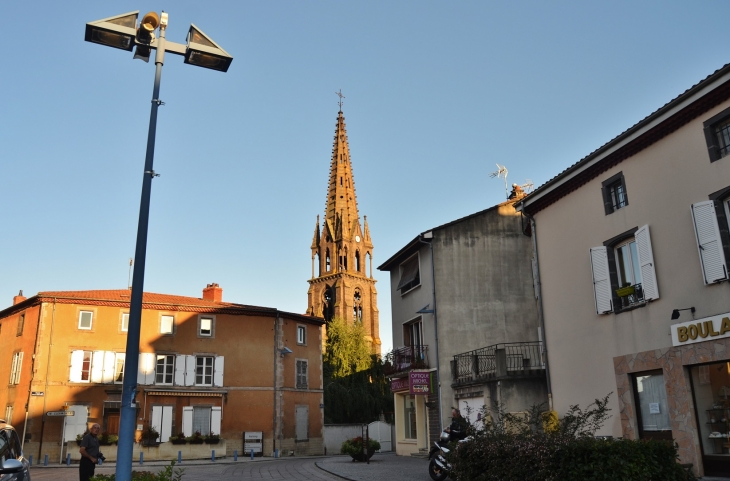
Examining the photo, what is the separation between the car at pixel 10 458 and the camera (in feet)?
21.5

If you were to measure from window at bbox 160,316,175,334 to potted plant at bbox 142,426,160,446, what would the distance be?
499 centimetres

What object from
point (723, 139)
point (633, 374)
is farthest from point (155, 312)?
point (723, 139)

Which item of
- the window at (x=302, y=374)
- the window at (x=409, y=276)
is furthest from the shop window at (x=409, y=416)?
the window at (x=302, y=374)

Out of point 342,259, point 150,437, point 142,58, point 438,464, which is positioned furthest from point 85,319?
point 342,259

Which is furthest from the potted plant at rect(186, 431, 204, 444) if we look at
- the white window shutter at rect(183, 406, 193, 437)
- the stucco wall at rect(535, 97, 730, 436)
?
the stucco wall at rect(535, 97, 730, 436)

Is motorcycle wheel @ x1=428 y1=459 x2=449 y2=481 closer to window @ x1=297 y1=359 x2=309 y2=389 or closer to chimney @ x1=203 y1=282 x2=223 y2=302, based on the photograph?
window @ x1=297 y1=359 x2=309 y2=389

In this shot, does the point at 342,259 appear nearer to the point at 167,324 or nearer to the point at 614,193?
the point at 167,324

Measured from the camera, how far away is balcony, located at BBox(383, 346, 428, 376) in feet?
80.3

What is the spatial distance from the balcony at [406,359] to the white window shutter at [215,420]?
426 inches

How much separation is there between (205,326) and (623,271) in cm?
2493

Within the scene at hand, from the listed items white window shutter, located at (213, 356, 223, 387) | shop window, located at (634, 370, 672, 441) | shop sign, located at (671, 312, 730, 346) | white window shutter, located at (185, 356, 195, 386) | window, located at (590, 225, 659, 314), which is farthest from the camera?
white window shutter, located at (213, 356, 223, 387)

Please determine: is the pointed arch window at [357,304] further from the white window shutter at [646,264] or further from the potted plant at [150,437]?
the white window shutter at [646,264]

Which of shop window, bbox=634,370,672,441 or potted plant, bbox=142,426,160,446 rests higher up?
shop window, bbox=634,370,672,441

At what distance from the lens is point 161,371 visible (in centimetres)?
3322
